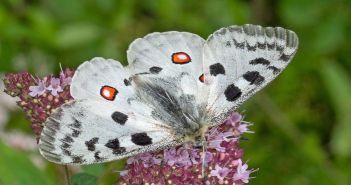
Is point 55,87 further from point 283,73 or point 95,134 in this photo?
point 283,73

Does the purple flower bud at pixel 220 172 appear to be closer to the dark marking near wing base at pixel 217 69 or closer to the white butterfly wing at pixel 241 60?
the white butterfly wing at pixel 241 60

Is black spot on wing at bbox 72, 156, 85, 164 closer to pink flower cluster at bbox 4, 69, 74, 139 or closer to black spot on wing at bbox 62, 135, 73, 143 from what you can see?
black spot on wing at bbox 62, 135, 73, 143

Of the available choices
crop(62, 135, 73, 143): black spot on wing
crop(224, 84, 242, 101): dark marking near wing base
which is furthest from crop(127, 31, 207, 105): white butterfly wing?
crop(62, 135, 73, 143): black spot on wing

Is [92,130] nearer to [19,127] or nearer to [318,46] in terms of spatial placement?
[19,127]

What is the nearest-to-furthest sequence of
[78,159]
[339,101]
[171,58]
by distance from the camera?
[78,159]
[171,58]
[339,101]

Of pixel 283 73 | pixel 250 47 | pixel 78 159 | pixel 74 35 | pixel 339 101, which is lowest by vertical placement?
pixel 78 159

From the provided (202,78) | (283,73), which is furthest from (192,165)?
(283,73)

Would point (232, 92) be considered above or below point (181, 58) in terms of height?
below

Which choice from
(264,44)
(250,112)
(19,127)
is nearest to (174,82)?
(264,44)
